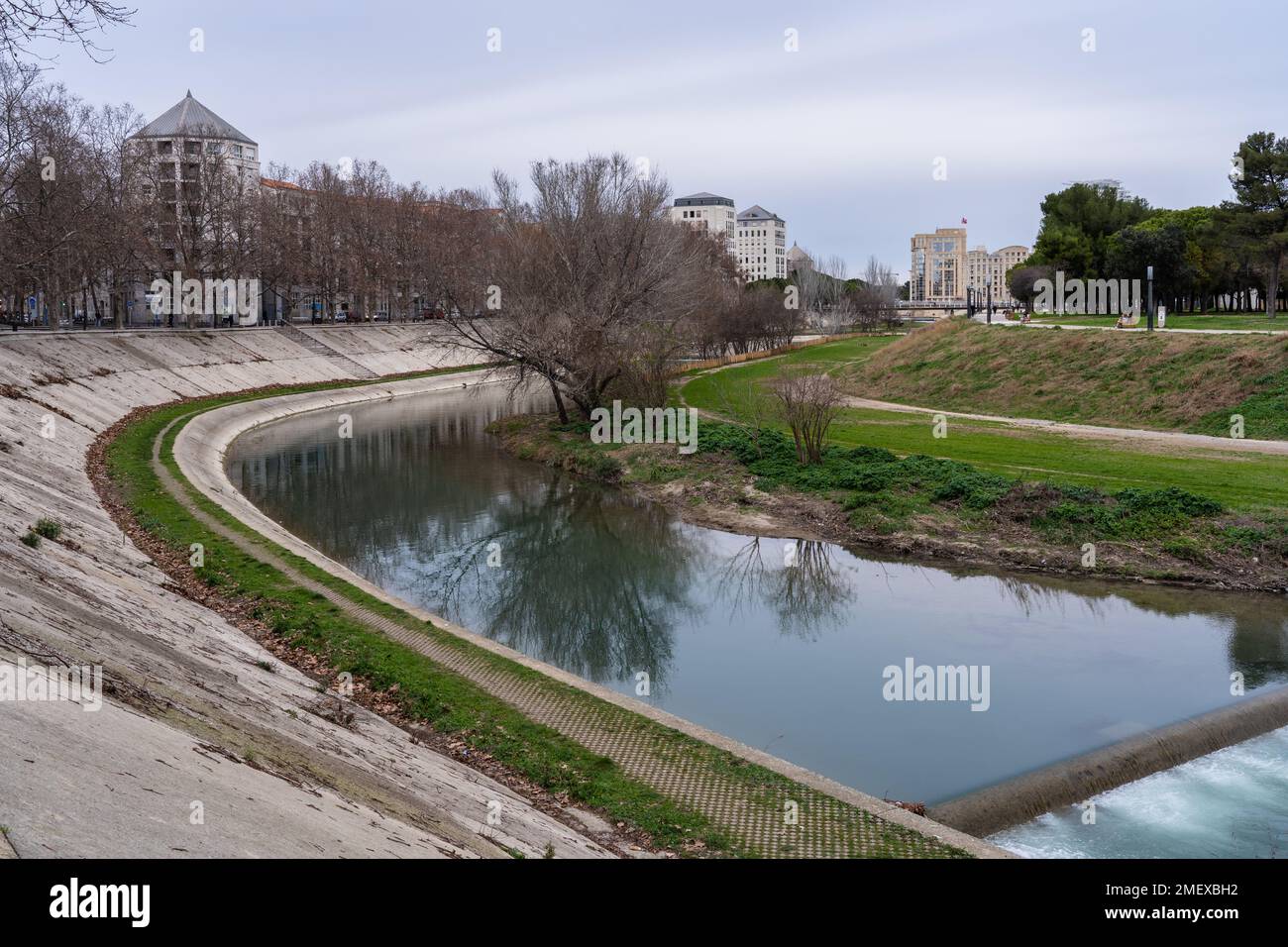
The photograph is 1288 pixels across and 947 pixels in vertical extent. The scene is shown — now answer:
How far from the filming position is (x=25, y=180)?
42.8 m

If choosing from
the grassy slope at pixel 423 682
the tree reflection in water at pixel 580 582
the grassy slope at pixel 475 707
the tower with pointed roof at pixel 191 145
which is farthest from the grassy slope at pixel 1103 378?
the tower with pointed roof at pixel 191 145

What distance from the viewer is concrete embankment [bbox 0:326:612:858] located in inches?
277

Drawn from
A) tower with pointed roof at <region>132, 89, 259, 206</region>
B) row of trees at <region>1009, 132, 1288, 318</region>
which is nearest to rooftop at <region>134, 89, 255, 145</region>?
tower with pointed roof at <region>132, 89, 259, 206</region>

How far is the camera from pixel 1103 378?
4144cm

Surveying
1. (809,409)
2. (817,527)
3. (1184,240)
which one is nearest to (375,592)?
(817,527)

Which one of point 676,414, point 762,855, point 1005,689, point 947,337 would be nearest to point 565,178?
point 676,414

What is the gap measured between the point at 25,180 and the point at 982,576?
4110 centimetres

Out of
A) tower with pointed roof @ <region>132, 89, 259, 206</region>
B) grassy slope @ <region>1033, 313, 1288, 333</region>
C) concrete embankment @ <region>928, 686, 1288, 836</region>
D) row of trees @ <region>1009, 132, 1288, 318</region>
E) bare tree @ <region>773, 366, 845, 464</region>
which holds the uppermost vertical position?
tower with pointed roof @ <region>132, 89, 259, 206</region>

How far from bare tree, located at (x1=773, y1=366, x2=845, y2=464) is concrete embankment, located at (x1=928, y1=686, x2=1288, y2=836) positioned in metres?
17.4

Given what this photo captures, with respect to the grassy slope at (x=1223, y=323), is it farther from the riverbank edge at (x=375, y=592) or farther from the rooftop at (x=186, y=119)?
the rooftop at (x=186, y=119)

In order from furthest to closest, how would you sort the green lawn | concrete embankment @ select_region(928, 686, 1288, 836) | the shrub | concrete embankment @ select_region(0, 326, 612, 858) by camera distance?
the green lawn
the shrub
concrete embankment @ select_region(928, 686, 1288, 836)
concrete embankment @ select_region(0, 326, 612, 858)

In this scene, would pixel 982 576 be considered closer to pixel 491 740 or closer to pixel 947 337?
pixel 491 740

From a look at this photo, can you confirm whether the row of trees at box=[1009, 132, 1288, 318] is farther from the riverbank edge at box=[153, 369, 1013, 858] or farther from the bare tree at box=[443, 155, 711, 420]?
the riverbank edge at box=[153, 369, 1013, 858]

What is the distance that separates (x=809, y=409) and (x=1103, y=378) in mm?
16437
